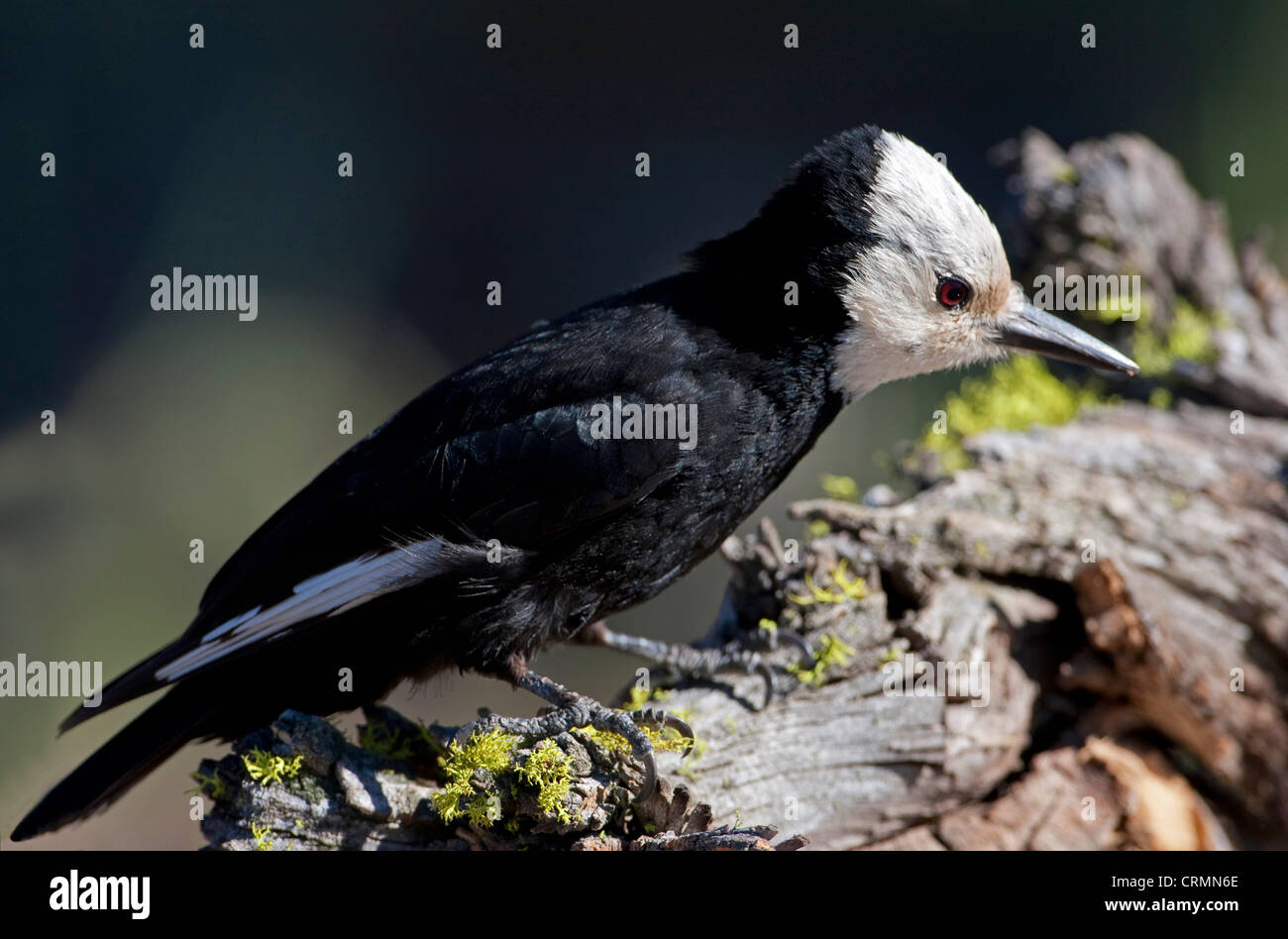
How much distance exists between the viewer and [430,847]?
2.50m

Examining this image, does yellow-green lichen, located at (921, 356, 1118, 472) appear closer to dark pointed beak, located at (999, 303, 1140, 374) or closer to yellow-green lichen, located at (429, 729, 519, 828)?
dark pointed beak, located at (999, 303, 1140, 374)

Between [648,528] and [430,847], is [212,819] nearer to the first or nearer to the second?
[430,847]

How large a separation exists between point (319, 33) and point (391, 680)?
221 inches

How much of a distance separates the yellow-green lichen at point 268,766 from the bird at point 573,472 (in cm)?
26

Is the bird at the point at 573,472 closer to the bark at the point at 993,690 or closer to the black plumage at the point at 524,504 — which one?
the black plumage at the point at 524,504

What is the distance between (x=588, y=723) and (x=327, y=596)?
0.66m

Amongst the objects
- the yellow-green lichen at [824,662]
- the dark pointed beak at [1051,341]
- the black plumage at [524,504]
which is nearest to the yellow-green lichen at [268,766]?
the black plumage at [524,504]

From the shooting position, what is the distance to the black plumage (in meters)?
2.64

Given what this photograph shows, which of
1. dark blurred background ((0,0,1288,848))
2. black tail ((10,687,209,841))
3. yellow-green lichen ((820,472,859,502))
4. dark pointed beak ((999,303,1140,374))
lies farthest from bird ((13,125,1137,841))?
dark blurred background ((0,0,1288,848))

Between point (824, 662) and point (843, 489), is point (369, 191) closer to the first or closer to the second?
point (843, 489)

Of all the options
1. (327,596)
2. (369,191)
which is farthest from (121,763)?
(369,191)

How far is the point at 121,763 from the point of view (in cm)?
269

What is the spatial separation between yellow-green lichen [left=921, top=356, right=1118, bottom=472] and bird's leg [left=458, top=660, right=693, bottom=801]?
164cm
